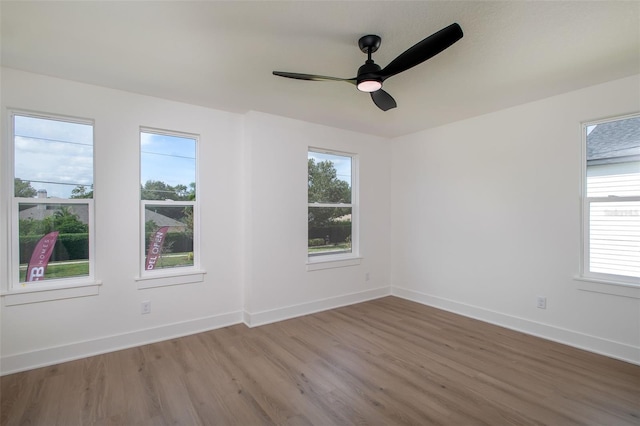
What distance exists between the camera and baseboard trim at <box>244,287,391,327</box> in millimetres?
3700

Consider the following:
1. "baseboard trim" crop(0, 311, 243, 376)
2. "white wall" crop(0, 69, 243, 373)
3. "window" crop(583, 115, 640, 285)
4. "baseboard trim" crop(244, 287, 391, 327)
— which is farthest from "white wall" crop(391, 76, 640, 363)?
"baseboard trim" crop(0, 311, 243, 376)

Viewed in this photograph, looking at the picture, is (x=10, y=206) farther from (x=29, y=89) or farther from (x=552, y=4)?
(x=552, y=4)

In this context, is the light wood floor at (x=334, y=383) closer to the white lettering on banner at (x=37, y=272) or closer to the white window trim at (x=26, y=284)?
the white window trim at (x=26, y=284)

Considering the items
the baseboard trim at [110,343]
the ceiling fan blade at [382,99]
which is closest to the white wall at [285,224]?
the baseboard trim at [110,343]

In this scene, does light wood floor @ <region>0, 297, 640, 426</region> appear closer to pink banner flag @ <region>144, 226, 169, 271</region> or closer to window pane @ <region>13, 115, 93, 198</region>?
pink banner flag @ <region>144, 226, 169, 271</region>

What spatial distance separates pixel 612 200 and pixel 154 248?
4636 mm

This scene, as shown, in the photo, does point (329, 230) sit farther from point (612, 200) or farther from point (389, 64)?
point (612, 200)

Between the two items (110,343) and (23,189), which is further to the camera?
(110,343)

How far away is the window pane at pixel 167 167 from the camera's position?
331cm

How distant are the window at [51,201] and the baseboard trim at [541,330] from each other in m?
4.19

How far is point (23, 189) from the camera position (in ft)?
8.96

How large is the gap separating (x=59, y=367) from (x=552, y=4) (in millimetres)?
4538

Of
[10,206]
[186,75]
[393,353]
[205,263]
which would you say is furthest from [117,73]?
[393,353]

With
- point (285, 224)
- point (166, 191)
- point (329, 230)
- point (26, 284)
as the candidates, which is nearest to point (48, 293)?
point (26, 284)
